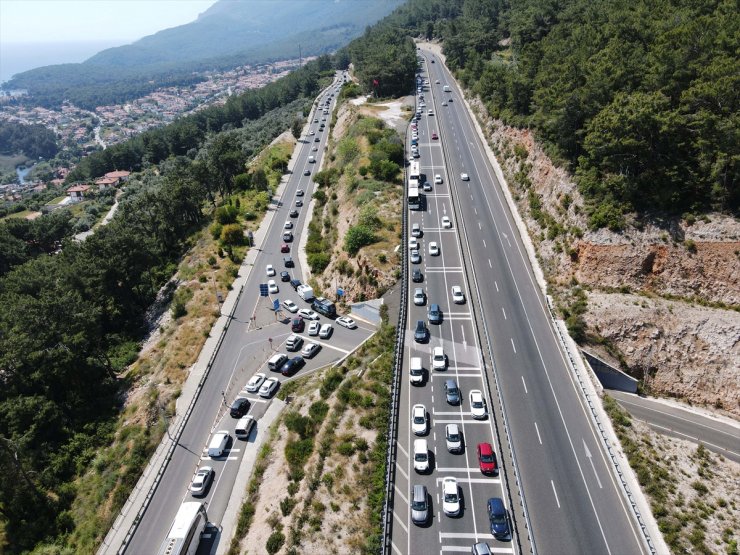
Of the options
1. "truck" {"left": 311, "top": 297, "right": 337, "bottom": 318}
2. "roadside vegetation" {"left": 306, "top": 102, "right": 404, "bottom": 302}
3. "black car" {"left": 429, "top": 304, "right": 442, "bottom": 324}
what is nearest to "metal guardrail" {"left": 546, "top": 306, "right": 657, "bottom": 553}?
"black car" {"left": 429, "top": 304, "right": 442, "bottom": 324}

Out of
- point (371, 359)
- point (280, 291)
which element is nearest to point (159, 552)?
point (371, 359)

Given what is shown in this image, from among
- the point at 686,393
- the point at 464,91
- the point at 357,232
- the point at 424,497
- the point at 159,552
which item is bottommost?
the point at 686,393

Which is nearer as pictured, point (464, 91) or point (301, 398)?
point (301, 398)

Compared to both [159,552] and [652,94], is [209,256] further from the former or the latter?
[652,94]

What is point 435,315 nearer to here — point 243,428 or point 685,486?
point 243,428

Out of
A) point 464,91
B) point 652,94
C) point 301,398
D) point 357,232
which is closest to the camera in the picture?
point 301,398

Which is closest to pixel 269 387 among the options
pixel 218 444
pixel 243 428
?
pixel 243 428

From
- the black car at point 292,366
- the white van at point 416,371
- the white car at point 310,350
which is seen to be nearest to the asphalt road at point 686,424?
the white van at point 416,371

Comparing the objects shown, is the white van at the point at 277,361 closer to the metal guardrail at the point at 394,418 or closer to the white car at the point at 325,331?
the white car at the point at 325,331
